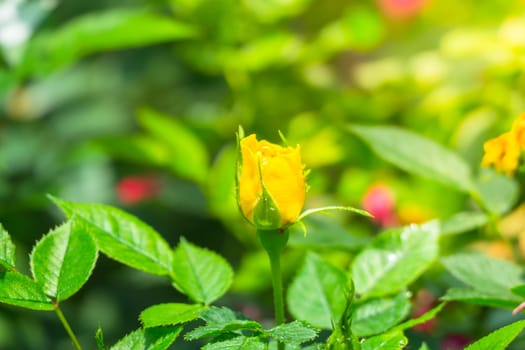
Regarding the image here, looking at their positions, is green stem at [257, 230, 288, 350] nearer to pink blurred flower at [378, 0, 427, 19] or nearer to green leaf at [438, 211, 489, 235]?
green leaf at [438, 211, 489, 235]

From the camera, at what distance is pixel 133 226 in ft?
1.73

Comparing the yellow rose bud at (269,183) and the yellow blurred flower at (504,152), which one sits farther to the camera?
the yellow blurred flower at (504,152)

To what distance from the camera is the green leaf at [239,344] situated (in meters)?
0.42

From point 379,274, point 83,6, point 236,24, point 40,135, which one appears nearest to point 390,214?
point 236,24

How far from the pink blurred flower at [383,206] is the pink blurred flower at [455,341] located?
0.25 m

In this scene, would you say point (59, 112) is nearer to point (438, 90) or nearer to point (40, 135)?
point (40, 135)

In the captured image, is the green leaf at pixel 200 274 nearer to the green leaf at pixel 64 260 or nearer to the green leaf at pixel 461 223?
the green leaf at pixel 64 260

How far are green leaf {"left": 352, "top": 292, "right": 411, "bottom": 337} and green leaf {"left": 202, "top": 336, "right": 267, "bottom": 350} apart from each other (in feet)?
0.34

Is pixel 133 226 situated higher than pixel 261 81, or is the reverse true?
pixel 261 81

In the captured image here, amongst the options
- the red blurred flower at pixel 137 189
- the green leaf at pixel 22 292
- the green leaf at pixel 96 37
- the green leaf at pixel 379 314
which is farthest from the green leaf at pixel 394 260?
the red blurred flower at pixel 137 189

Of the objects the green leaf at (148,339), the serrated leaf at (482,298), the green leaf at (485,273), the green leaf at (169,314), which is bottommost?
the green leaf at (148,339)

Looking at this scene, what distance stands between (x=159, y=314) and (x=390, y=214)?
590mm

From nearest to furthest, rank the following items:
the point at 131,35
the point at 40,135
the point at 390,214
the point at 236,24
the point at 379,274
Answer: the point at 379,274, the point at 131,35, the point at 390,214, the point at 236,24, the point at 40,135

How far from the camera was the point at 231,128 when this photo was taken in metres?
1.14
